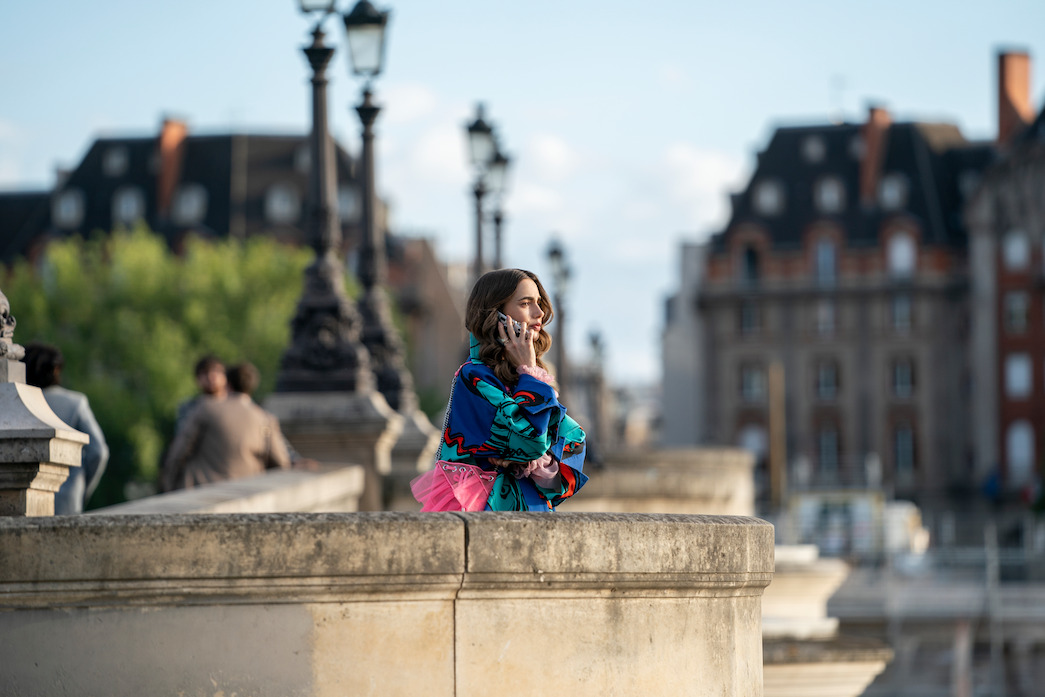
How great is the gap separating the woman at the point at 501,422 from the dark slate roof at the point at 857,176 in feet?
241

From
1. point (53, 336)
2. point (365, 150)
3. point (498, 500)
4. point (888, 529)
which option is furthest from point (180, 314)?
point (498, 500)

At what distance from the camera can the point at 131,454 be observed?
156 feet

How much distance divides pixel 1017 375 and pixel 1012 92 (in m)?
12.6

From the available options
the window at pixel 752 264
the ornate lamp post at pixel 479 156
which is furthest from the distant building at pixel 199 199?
the ornate lamp post at pixel 479 156

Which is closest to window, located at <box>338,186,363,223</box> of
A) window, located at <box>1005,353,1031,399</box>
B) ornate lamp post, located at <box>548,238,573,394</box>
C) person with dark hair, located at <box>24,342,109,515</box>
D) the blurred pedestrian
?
window, located at <box>1005,353,1031,399</box>

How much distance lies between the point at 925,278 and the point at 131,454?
41.9m

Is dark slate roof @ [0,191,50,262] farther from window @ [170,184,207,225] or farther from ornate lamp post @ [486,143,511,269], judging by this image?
ornate lamp post @ [486,143,511,269]

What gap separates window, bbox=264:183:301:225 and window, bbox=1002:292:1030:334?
105ft

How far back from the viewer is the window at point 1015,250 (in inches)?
2862

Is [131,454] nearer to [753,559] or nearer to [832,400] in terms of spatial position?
[832,400]

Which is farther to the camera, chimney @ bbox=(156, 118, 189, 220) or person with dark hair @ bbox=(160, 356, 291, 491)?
chimney @ bbox=(156, 118, 189, 220)

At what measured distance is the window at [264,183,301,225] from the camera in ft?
245

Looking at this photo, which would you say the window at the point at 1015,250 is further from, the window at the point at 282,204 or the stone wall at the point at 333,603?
the stone wall at the point at 333,603

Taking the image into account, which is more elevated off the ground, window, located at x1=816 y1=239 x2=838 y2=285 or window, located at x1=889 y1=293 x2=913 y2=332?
window, located at x1=816 y1=239 x2=838 y2=285
